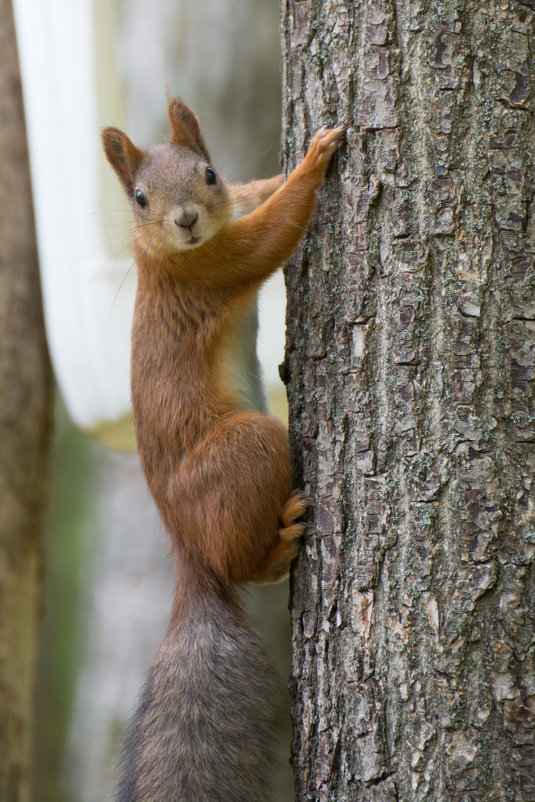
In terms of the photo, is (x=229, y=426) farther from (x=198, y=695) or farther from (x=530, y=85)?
(x=530, y=85)

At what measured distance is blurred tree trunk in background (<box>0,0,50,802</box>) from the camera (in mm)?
2883

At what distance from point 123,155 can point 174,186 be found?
0.60 ft

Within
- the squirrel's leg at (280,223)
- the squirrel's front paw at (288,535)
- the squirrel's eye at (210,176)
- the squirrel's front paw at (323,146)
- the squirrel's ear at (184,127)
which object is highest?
the squirrel's ear at (184,127)

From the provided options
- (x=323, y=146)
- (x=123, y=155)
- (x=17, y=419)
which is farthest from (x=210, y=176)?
(x=17, y=419)

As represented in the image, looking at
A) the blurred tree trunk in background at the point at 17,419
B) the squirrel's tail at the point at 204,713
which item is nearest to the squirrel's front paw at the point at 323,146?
the squirrel's tail at the point at 204,713

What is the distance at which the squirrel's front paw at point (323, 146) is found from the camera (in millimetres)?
1297

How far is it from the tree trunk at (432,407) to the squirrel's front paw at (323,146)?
0.02 meters

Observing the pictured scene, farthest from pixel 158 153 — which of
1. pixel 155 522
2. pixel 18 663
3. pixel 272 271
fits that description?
pixel 18 663

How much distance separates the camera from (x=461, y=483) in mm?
1176

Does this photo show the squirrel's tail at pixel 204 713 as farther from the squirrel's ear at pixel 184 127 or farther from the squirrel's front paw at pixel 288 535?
the squirrel's ear at pixel 184 127

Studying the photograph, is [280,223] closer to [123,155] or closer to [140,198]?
[140,198]

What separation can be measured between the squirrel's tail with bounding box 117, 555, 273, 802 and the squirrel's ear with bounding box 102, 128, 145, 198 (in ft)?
2.76

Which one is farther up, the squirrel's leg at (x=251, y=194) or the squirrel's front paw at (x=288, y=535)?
the squirrel's leg at (x=251, y=194)

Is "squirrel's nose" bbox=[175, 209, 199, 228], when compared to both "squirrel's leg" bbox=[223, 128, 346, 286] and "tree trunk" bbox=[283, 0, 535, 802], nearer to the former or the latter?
"squirrel's leg" bbox=[223, 128, 346, 286]
